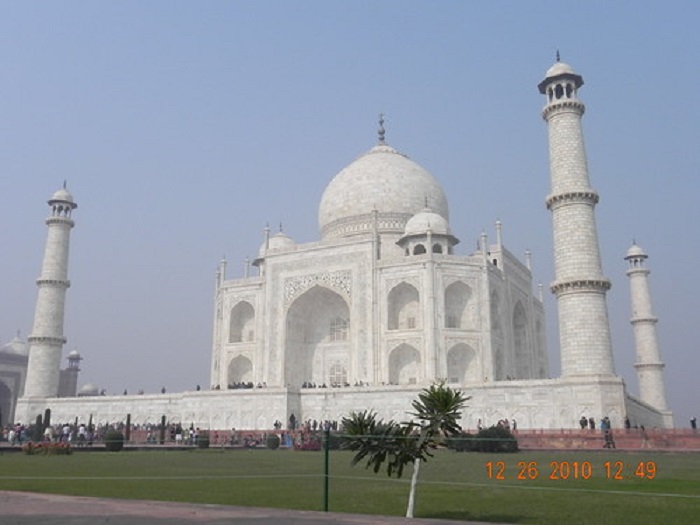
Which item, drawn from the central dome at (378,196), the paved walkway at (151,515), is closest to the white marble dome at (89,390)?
the central dome at (378,196)

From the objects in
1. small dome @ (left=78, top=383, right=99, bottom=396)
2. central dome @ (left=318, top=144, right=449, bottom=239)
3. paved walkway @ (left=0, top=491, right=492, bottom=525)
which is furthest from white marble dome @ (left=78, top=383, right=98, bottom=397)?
paved walkway @ (left=0, top=491, right=492, bottom=525)

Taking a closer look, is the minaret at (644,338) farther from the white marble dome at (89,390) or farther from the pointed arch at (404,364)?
the white marble dome at (89,390)

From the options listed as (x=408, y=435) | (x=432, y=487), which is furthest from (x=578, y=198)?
(x=408, y=435)

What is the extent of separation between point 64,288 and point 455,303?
19241 millimetres

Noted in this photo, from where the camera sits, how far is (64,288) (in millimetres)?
32219

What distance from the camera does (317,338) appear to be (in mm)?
31156

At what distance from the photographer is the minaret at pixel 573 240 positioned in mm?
19984

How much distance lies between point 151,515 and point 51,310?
98.4 ft

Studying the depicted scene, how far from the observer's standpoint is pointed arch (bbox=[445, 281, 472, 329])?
27953 mm

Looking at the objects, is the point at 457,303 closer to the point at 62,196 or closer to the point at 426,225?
the point at 426,225

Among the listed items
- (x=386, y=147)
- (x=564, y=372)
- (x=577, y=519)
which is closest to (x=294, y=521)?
(x=577, y=519)

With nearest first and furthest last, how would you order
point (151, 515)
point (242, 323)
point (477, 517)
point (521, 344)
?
point (151, 515)
point (477, 517)
point (521, 344)
point (242, 323)

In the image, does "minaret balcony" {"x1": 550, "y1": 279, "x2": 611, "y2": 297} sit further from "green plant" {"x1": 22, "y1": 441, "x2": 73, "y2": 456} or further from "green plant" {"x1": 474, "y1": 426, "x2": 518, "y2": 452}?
"green plant" {"x1": 22, "y1": 441, "x2": 73, "y2": 456}

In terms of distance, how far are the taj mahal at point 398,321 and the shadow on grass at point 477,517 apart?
15.2m
